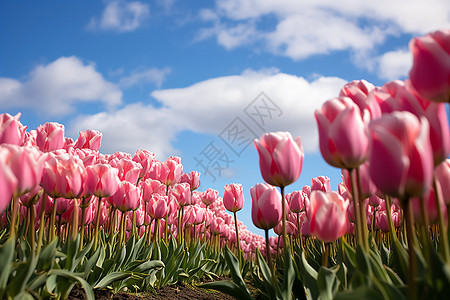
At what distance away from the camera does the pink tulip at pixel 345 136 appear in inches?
63.5

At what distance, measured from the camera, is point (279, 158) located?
2252mm

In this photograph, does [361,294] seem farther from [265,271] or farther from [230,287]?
[230,287]

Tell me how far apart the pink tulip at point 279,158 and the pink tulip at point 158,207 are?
7.56 ft

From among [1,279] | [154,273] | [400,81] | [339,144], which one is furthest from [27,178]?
[154,273]

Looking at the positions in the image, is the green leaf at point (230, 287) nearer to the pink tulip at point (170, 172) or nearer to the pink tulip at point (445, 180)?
the pink tulip at point (445, 180)

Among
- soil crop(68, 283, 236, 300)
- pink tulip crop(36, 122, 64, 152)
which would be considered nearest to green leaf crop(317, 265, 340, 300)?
soil crop(68, 283, 236, 300)

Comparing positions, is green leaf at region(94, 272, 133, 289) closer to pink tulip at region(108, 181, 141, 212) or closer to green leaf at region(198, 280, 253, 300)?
pink tulip at region(108, 181, 141, 212)

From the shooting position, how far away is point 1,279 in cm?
195

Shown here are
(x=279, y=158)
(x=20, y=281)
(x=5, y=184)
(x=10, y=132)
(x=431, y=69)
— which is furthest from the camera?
(x=10, y=132)

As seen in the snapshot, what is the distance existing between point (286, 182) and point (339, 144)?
2.29ft

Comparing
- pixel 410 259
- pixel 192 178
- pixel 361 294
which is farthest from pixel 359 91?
pixel 192 178

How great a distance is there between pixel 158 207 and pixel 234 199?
36.3 inches

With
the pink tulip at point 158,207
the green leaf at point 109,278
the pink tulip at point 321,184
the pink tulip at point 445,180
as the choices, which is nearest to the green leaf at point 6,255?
the green leaf at point 109,278

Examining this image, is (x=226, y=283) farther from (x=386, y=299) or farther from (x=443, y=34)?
(x=443, y=34)
